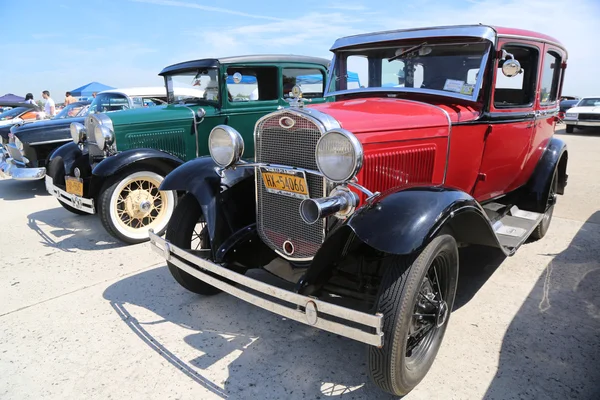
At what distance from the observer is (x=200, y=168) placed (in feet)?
9.51

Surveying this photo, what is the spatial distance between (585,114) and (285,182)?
51.7 feet

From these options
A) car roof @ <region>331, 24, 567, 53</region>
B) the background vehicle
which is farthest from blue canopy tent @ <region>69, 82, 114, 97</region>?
car roof @ <region>331, 24, 567, 53</region>

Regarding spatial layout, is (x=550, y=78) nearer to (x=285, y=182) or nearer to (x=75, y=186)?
(x=285, y=182)

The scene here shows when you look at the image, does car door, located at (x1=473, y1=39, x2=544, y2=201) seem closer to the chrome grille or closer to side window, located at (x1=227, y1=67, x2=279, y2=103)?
the chrome grille

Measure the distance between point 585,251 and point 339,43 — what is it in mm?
3026

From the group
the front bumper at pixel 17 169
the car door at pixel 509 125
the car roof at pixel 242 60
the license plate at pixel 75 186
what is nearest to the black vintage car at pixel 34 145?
the front bumper at pixel 17 169

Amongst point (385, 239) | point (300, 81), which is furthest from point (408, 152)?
point (300, 81)

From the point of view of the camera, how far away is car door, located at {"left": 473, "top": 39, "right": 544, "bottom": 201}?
3.20 meters

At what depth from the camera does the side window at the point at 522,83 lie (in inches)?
133

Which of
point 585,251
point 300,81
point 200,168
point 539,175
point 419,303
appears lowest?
→ point 585,251

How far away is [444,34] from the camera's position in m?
2.94

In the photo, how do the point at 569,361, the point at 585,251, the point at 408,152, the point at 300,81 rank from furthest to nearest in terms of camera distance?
the point at 300,81, the point at 585,251, the point at 408,152, the point at 569,361

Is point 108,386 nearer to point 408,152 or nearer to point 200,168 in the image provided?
point 200,168

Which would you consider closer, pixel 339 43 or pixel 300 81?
pixel 339 43
